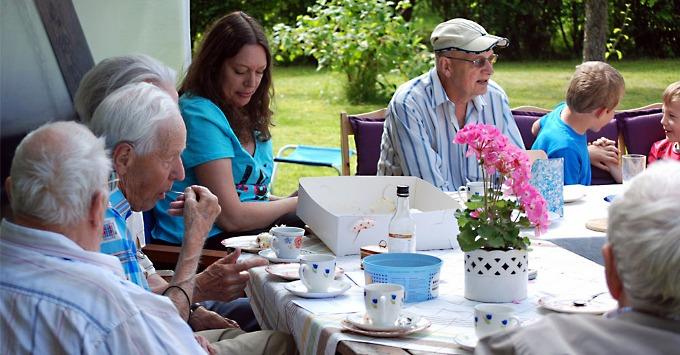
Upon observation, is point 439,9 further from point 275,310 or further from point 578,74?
point 275,310

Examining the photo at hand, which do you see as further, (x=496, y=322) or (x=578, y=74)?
(x=578, y=74)

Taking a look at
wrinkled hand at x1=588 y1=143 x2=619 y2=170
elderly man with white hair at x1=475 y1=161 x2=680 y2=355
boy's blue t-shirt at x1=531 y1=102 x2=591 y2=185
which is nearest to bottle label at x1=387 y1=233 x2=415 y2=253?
elderly man with white hair at x1=475 y1=161 x2=680 y2=355

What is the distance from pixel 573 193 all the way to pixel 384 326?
1.76 meters

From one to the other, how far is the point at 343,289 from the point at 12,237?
2.85 feet

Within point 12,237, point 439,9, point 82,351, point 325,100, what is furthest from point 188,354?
point 439,9

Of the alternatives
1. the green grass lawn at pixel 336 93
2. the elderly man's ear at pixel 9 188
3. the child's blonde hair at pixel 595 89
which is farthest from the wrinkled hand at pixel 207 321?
the green grass lawn at pixel 336 93

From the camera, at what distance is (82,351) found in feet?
5.69

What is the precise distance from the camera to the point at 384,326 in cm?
208

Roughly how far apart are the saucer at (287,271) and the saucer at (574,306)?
548 mm

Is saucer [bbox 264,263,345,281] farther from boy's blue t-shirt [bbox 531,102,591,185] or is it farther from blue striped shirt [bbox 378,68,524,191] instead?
boy's blue t-shirt [bbox 531,102,591,185]

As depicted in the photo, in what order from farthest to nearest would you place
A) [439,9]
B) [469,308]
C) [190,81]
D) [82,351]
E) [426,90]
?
[439,9] → [426,90] → [190,81] → [469,308] → [82,351]

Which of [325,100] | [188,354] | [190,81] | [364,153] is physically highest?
[190,81]

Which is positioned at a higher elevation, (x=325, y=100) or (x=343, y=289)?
(x=343, y=289)

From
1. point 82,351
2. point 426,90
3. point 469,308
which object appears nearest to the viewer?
point 82,351
